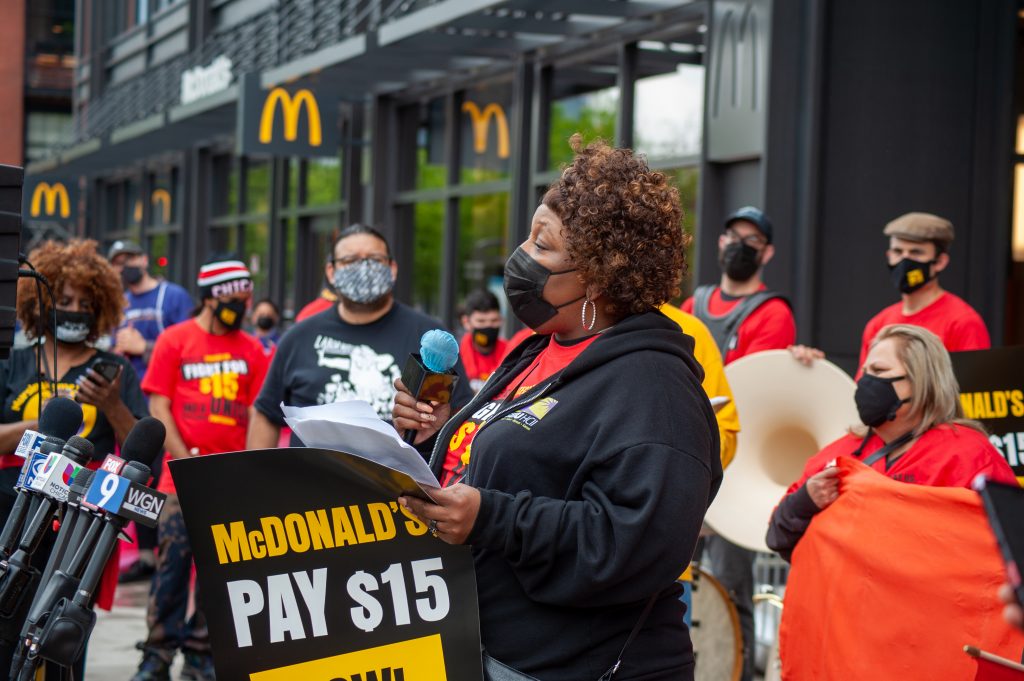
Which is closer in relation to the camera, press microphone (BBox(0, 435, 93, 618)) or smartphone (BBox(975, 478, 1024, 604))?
smartphone (BBox(975, 478, 1024, 604))

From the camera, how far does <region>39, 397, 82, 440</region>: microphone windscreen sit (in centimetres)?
334

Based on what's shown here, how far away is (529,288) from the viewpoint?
2.91 m

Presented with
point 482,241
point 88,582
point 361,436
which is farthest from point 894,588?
point 482,241

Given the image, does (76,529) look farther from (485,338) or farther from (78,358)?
(485,338)

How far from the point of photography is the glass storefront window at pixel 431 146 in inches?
563

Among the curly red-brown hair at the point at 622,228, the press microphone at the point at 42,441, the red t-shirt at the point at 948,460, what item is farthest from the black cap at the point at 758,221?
the press microphone at the point at 42,441

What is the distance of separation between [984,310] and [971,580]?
16.1 feet

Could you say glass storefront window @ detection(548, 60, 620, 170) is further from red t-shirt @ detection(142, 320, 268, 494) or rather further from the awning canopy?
red t-shirt @ detection(142, 320, 268, 494)

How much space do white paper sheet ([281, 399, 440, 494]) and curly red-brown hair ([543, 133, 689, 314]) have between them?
0.58 m

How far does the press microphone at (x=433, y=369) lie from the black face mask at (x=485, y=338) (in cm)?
607

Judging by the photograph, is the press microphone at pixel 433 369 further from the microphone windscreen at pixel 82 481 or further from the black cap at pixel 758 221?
the black cap at pixel 758 221

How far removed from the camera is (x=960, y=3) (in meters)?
8.34

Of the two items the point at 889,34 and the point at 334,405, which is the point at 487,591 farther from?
the point at 889,34

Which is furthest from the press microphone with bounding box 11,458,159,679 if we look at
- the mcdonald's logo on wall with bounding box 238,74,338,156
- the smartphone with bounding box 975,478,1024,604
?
the mcdonald's logo on wall with bounding box 238,74,338,156
